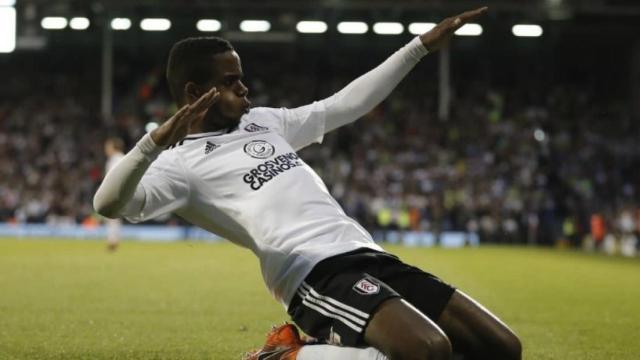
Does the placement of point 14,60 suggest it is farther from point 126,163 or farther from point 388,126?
point 126,163

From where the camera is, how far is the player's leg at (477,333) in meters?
4.10

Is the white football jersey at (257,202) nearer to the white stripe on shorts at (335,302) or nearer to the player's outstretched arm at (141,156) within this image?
the white stripe on shorts at (335,302)

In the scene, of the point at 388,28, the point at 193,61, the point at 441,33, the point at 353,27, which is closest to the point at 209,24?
the point at 353,27

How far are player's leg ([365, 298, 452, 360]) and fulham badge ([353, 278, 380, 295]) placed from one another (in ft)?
0.25

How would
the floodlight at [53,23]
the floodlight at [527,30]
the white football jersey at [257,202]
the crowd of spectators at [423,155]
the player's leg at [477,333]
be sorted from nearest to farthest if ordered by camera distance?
the white football jersey at [257,202] < the player's leg at [477,333] < the crowd of spectators at [423,155] < the floodlight at [53,23] < the floodlight at [527,30]

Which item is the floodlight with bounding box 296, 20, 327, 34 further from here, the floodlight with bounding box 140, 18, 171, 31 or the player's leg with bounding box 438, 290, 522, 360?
the player's leg with bounding box 438, 290, 522, 360

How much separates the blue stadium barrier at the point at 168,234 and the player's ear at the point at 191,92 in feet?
74.2

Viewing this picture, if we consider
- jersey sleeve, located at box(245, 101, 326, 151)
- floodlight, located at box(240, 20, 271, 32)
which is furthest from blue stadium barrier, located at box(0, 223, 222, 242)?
jersey sleeve, located at box(245, 101, 326, 151)

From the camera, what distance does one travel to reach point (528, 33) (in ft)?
112

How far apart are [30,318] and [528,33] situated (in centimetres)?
2908

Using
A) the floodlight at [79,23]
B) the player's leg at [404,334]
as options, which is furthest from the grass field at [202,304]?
the floodlight at [79,23]

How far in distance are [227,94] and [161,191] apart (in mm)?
614

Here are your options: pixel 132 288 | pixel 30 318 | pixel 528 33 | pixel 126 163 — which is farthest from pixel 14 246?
pixel 528 33

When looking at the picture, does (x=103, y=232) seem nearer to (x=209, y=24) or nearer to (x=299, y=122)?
(x=209, y=24)
